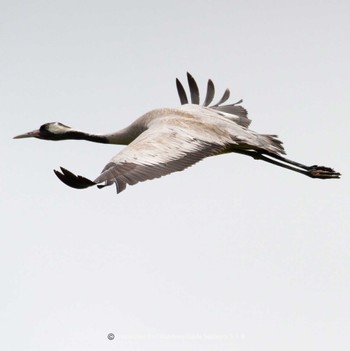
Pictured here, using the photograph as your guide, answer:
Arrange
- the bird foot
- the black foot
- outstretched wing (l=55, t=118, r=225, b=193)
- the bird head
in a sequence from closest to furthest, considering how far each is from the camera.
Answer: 1. the black foot
2. outstretched wing (l=55, t=118, r=225, b=193)
3. the bird foot
4. the bird head

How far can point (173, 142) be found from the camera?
14883 millimetres

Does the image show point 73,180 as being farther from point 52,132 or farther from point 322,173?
point 52,132

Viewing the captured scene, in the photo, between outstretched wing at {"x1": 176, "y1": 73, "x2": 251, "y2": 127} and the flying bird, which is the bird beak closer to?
the flying bird

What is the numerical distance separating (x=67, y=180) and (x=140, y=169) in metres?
1.17

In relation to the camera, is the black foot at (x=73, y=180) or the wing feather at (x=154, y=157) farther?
the wing feather at (x=154, y=157)

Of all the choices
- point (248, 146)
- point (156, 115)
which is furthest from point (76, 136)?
point (248, 146)

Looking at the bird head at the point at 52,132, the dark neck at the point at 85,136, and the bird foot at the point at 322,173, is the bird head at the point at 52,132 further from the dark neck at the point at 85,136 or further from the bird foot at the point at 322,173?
the bird foot at the point at 322,173

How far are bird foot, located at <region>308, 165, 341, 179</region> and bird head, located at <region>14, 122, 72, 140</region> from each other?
401 centimetres

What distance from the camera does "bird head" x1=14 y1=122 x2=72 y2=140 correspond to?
18.3 m

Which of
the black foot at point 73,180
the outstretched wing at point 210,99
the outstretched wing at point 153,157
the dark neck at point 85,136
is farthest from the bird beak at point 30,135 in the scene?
the black foot at point 73,180

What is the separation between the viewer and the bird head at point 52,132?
1830 cm

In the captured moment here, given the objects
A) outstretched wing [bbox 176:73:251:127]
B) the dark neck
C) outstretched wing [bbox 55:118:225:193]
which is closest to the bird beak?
the dark neck

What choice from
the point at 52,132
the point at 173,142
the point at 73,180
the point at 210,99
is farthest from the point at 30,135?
the point at 73,180

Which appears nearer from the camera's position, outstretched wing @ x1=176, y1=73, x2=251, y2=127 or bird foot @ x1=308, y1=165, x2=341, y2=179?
bird foot @ x1=308, y1=165, x2=341, y2=179
